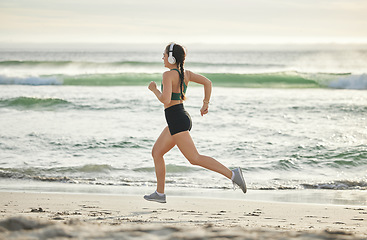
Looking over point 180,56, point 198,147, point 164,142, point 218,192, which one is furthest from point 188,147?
point 198,147

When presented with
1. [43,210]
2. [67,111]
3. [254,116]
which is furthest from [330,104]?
[43,210]

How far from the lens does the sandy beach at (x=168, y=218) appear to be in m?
3.66

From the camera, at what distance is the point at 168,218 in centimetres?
518

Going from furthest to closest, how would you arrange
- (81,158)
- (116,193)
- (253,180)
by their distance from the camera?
1. (81,158)
2. (253,180)
3. (116,193)

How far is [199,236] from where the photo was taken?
12.0 feet

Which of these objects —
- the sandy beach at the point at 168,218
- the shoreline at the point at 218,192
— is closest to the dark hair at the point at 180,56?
the sandy beach at the point at 168,218

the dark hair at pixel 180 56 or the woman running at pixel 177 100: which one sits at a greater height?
the dark hair at pixel 180 56

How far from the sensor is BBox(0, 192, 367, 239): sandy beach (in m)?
3.66

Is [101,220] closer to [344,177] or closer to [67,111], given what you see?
[344,177]

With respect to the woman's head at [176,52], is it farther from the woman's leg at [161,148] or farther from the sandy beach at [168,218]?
the sandy beach at [168,218]

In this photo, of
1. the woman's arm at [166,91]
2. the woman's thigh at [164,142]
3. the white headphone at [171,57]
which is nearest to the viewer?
the woman's arm at [166,91]

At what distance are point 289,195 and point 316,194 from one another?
1.36 feet


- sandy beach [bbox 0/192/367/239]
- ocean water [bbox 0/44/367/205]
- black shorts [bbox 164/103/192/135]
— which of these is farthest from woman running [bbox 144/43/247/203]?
ocean water [bbox 0/44/367/205]

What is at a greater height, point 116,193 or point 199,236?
point 199,236
